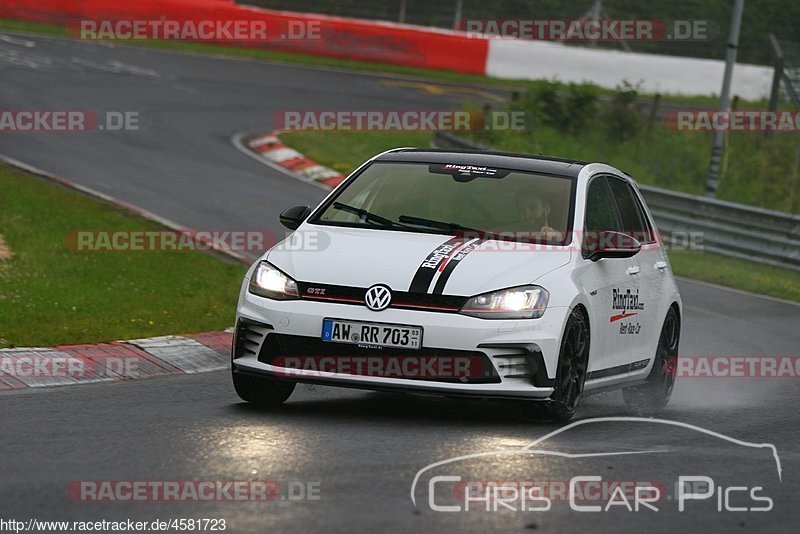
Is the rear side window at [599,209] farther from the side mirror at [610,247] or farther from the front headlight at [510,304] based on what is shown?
the front headlight at [510,304]

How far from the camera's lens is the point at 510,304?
7.94 m

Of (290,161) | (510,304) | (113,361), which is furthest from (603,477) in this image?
(290,161)

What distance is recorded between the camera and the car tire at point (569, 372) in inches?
317

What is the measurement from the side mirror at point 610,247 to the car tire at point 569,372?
49cm

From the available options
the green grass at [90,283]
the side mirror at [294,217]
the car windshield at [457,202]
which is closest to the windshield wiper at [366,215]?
the car windshield at [457,202]

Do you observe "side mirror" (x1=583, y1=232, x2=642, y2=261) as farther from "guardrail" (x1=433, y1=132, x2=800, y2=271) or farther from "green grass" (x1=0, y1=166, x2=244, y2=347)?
"guardrail" (x1=433, y1=132, x2=800, y2=271)

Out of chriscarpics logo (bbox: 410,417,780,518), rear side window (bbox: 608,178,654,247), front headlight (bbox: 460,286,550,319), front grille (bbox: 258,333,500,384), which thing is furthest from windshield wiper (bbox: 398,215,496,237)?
rear side window (bbox: 608,178,654,247)

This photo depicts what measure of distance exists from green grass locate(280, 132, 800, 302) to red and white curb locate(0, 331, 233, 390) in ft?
34.4

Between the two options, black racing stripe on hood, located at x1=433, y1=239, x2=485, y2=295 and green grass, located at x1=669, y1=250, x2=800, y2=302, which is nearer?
black racing stripe on hood, located at x1=433, y1=239, x2=485, y2=295

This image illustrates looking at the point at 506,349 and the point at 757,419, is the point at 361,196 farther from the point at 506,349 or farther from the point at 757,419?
the point at 757,419

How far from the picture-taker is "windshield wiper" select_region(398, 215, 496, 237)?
870 centimetres

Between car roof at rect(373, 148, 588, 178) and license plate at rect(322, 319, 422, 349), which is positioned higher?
car roof at rect(373, 148, 588, 178)

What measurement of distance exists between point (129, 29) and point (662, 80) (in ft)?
46.2

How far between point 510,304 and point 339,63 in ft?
104
